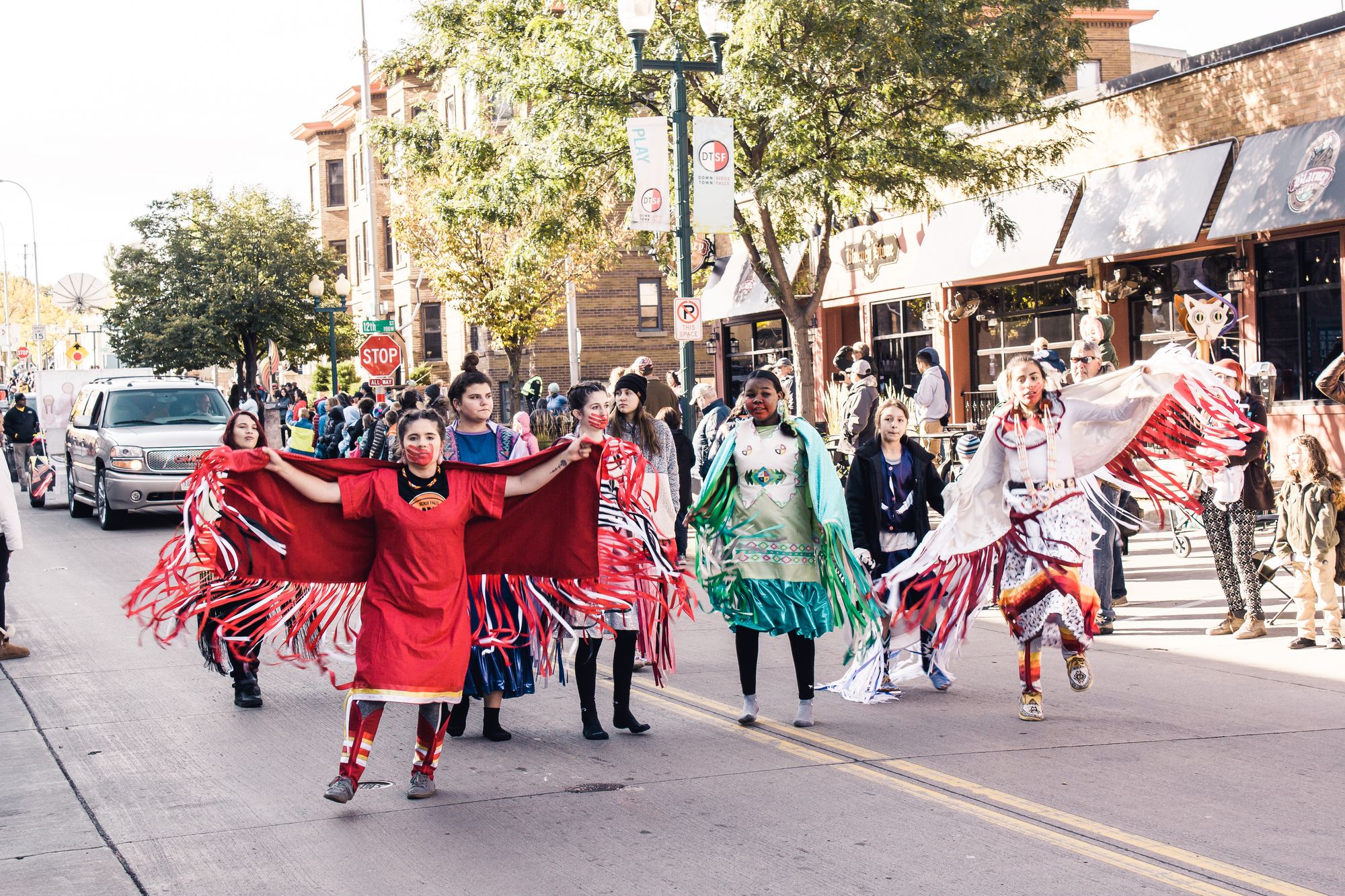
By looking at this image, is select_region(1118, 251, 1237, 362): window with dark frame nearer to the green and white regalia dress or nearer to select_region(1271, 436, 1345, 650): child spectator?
select_region(1271, 436, 1345, 650): child spectator

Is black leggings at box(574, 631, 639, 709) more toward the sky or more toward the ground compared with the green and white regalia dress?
more toward the ground

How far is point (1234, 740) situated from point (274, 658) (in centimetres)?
626

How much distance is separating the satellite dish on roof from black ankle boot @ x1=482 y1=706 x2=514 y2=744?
43.4m

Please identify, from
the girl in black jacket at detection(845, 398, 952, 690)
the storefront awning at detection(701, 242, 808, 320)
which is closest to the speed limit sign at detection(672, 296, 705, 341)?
the girl in black jacket at detection(845, 398, 952, 690)

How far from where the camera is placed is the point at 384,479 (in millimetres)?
6234

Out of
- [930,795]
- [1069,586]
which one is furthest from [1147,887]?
[1069,586]

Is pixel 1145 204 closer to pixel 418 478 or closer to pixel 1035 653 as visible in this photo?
pixel 1035 653

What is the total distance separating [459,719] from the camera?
7.52 meters

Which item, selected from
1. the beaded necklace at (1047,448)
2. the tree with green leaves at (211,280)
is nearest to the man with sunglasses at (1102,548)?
the beaded necklace at (1047,448)

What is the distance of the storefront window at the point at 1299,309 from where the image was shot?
55.4 feet

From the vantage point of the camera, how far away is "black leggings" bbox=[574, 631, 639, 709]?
7430 millimetres

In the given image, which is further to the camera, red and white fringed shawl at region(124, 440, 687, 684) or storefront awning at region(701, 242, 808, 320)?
storefront awning at region(701, 242, 808, 320)

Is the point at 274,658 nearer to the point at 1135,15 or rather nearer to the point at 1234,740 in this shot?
the point at 1234,740

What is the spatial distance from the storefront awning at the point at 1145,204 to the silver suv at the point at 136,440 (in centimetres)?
1165
